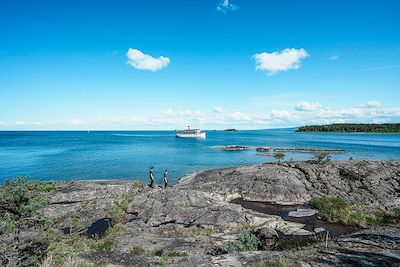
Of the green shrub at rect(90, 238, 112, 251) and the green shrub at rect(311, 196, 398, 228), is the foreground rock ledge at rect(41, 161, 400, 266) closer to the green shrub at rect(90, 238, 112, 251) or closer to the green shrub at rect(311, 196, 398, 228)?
the green shrub at rect(90, 238, 112, 251)

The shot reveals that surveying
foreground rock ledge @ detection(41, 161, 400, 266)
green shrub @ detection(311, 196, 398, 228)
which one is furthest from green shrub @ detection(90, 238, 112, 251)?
green shrub @ detection(311, 196, 398, 228)

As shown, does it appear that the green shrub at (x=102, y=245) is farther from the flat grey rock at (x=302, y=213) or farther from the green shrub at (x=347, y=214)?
the green shrub at (x=347, y=214)

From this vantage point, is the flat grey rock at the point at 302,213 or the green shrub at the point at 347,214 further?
the flat grey rock at the point at 302,213

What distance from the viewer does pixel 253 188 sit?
118 feet

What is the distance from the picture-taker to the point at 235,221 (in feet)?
77.9

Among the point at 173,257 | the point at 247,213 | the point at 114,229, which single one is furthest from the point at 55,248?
the point at 247,213

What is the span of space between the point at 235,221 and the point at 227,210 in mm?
1945

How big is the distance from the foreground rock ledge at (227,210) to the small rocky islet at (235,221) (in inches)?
2.8

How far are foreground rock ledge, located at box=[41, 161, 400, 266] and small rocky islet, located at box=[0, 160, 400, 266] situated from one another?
70 millimetres

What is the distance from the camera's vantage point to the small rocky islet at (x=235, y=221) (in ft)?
39.2

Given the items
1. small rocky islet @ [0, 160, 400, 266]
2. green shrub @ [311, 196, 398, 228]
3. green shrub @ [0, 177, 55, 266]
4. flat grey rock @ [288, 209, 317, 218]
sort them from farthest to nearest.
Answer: flat grey rock @ [288, 209, 317, 218] < green shrub @ [311, 196, 398, 228] < small rocky islet @ [0, 160, 400, 266] < green shrub @ [0, 177, 55, 266]

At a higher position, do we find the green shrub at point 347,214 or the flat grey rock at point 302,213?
the green shrub at point 347,214

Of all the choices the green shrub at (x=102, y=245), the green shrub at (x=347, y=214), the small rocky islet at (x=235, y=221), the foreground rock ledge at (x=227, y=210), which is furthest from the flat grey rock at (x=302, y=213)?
the green shrub at (x=102, y=245)

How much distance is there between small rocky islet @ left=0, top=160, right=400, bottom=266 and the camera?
11.9 meters
